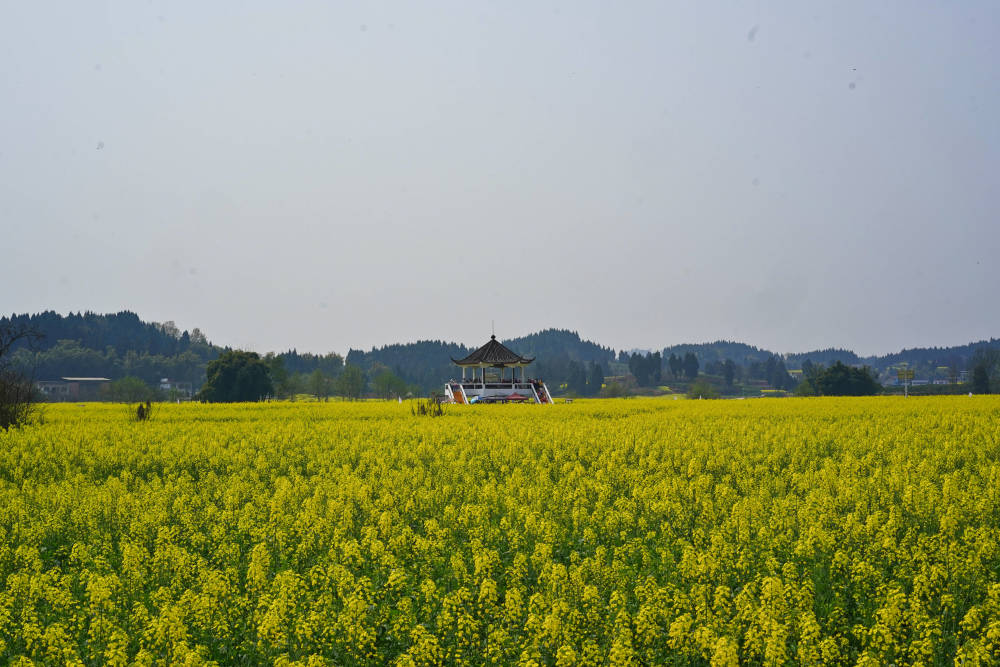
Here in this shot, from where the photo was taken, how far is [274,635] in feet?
25.3

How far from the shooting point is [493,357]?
58094 mm

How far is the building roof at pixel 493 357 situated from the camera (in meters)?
57.2

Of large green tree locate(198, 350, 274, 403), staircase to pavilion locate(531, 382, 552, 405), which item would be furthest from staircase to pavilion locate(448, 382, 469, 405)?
large green tree locate(198, 350, 274, 403)

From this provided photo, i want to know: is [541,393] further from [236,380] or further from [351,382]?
[351,382]

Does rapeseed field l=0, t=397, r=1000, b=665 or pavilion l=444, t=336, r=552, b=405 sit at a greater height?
pavilion l=444, t=336, r=552, b=405

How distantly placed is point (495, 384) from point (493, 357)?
2.25 m

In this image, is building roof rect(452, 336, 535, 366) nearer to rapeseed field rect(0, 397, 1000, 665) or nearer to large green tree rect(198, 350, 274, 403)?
large green tree rect(198, 350, 274, 403)

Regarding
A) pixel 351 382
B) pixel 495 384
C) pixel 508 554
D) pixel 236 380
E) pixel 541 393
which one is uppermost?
pixel 351 382

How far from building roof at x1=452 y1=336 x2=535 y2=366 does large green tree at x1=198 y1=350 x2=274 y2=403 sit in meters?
21.7

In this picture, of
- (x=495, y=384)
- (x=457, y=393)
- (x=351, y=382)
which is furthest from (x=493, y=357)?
(x=351, y=382)

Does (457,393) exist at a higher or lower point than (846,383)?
lower

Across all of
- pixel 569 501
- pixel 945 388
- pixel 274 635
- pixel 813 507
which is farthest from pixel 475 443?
pixel 945 388

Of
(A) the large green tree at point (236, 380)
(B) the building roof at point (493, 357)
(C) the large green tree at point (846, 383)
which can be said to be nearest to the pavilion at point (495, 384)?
(B) the building roof at point (493, 357)

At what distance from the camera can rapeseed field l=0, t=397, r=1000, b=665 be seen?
25.7ft
